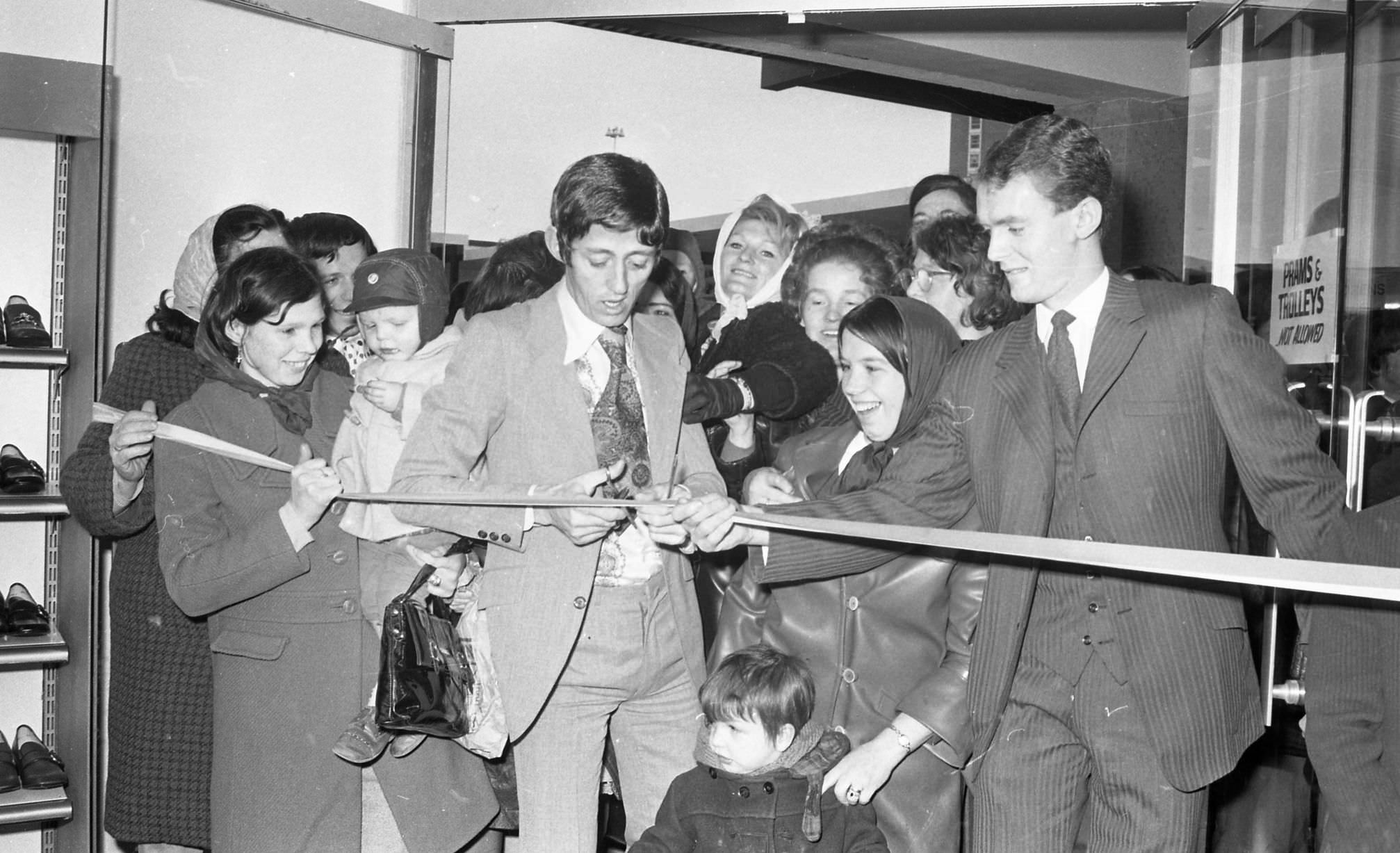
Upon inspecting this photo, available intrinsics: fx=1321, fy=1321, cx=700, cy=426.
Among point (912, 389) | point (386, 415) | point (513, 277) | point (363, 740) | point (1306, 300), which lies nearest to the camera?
point (912, 389)

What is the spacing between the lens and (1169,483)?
7.75ft

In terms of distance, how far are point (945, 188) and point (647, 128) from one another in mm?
1160

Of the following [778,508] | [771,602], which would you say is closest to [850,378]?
[778,508]

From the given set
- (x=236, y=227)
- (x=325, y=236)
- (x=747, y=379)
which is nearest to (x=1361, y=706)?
(x=747, y=379)

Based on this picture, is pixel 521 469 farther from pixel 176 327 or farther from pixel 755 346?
pixel 176 327

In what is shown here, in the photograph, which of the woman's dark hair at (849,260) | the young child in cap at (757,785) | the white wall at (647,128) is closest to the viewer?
the young child in cap at (757,785)

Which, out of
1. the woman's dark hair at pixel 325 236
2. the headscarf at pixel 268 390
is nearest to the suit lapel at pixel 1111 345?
the headscarf at pixel 268 390

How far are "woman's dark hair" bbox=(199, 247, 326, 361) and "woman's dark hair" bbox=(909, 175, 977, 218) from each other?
1.88 meters

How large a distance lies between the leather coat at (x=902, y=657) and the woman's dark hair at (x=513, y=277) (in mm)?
1214

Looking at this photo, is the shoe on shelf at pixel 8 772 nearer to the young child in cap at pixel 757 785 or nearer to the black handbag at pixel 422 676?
the black handbag at pixel 422 676

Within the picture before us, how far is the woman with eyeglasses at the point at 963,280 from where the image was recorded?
3518mm

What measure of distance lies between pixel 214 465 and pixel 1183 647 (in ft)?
7.07

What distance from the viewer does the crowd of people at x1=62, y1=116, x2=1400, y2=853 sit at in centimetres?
237

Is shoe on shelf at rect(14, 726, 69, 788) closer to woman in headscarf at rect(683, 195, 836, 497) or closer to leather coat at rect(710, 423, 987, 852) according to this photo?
woman in headscarf at rect(683, 195, 836, 497)
